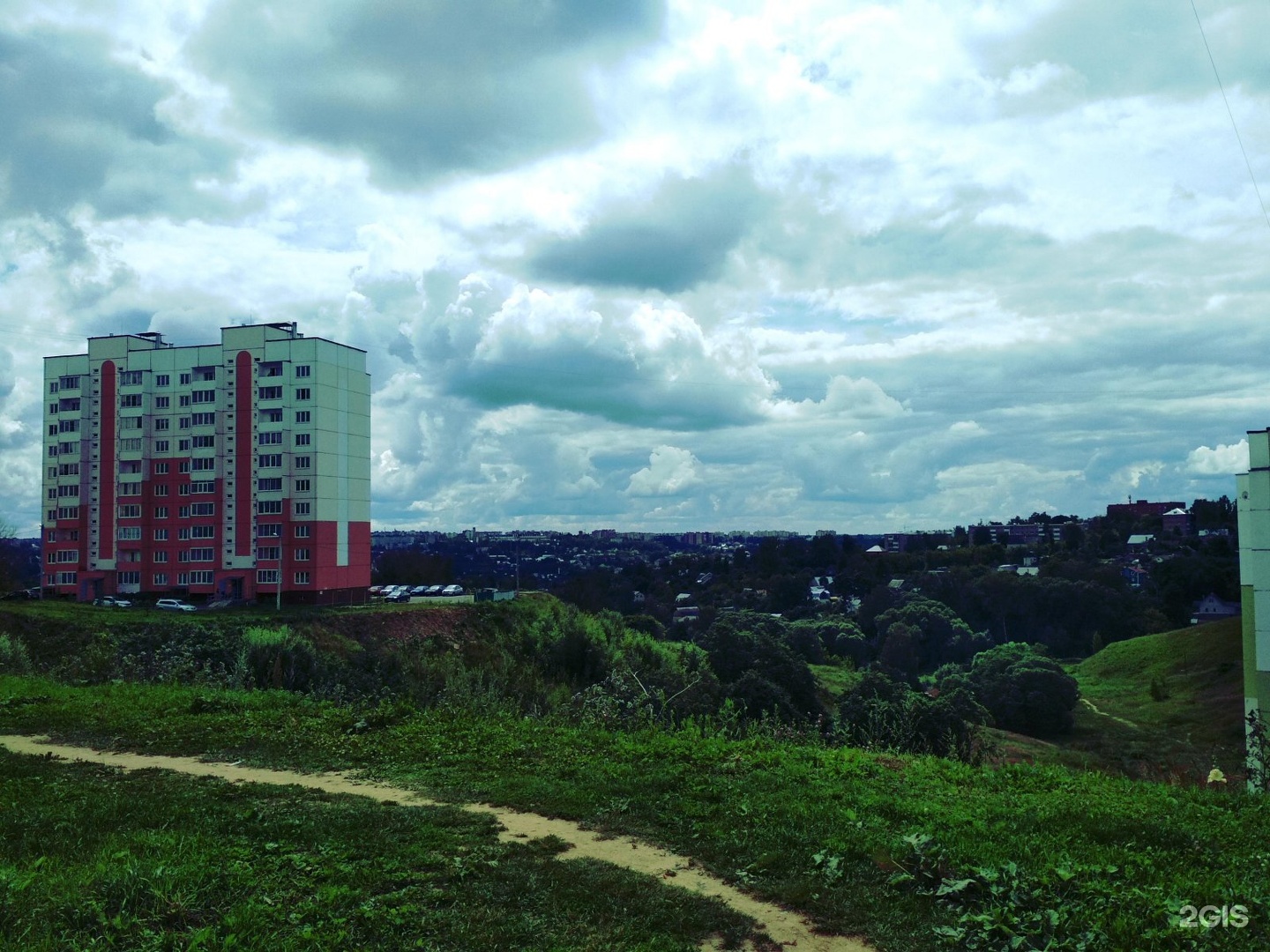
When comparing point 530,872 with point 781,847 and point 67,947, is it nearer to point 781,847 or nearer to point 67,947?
point 781,847

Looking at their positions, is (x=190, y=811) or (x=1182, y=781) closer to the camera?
(x=190, y=811)

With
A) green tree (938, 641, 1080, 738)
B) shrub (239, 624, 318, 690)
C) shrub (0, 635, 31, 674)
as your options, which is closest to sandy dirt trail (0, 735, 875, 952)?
shrub (239, 624, 318, 690)

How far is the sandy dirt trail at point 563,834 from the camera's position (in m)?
6.33

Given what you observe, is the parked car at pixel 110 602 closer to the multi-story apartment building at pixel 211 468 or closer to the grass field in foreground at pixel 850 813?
the multi-story apartment building at pixel 211 468

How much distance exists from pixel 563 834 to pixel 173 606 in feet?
156

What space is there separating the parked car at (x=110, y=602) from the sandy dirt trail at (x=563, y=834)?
3854 cm

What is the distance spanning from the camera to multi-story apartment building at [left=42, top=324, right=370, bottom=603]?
169 feet

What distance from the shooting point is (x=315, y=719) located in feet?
45.9

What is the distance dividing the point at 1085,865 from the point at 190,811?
782 centimetres

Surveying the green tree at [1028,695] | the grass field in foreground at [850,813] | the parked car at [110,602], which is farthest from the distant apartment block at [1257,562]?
the parked car at [110,602]

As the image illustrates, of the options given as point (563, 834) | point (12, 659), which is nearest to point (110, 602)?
point (12, 659)

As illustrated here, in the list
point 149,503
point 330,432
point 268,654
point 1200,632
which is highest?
point 330,432

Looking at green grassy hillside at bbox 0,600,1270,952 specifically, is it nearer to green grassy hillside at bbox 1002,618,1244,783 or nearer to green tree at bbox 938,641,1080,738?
green grassy hillside at bbox 1002,618,1244,783

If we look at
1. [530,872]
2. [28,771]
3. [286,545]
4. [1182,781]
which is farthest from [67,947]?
[286,545]
